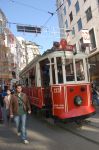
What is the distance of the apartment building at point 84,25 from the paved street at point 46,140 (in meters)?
12.8

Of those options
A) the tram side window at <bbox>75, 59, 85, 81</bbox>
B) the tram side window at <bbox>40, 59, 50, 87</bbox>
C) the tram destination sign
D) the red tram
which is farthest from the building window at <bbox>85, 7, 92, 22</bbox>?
the tram side window at <bbox>75, 59, 85, 81</bbox>

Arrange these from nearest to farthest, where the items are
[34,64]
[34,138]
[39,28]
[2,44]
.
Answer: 1. [34,138]
2. [34,64]
3. [39,28]
4. [2,44]

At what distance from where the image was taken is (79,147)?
7.85 m

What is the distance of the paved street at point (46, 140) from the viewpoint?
26.4ft

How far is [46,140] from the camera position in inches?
354

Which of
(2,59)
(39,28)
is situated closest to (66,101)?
(39,28)

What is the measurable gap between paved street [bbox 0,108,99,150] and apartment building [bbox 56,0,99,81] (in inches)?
504

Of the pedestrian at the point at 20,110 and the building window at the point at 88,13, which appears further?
the building window at the point at 88,13

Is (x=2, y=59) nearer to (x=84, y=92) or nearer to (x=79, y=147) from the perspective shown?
(x=84, y=92)

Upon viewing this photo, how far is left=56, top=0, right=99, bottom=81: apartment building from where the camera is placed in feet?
90.2

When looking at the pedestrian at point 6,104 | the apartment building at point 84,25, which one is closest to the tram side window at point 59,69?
the pedestrian at point 6,104

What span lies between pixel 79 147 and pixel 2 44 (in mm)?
44763

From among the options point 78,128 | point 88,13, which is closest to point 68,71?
point 78,128

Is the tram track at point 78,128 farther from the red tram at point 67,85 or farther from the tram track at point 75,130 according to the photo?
the red tram at point 67,85
